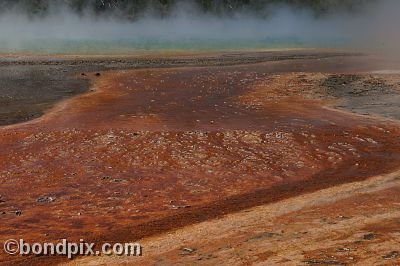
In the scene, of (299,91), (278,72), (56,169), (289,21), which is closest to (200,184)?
(56,169)

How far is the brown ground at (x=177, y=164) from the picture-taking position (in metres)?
7.62

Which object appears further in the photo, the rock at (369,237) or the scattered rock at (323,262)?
Answer: the rock at (369,237)

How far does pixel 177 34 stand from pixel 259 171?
70115mm

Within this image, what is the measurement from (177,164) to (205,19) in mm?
87424

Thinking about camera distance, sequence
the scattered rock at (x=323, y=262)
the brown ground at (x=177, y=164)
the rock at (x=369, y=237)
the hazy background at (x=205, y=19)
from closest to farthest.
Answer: the scattered rock at (x=323, y=262)
the rock at (x=369, y=237)
the brown ground at (x=177, y=164)
the hazy background at (x=205, y=19)

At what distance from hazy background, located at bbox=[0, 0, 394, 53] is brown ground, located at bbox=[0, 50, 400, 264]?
5885cm

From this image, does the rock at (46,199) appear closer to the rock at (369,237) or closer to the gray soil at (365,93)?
the rock at (369,237)

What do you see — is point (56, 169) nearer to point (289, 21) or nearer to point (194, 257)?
point (194, 257)

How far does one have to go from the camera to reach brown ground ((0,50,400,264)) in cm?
762

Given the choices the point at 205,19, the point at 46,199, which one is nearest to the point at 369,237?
the point at 46,199

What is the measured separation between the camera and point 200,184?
974 centimetres

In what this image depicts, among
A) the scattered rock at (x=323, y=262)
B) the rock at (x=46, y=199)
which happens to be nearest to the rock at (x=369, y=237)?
the scattered rock at (x=323, y=262)

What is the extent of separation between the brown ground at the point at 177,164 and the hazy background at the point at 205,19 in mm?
58846

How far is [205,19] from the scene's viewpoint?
95562mm
